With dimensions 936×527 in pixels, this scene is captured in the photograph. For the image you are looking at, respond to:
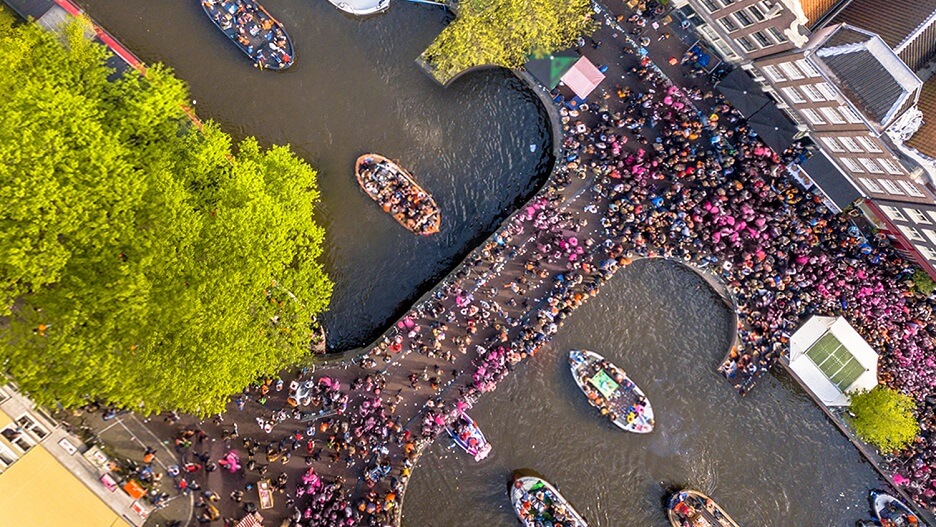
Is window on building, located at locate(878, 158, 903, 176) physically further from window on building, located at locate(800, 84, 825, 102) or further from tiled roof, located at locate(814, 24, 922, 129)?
window on building, located at locate(800, 84, 825, 102)

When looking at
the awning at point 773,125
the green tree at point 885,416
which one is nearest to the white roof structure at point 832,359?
the green tree at point 885,416

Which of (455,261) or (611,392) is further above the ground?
(611,392)

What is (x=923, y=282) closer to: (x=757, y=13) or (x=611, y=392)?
(x=757, y=13)

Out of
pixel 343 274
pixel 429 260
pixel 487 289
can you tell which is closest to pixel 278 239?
pixel 343 274

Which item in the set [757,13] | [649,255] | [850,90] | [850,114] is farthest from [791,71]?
[649,255]

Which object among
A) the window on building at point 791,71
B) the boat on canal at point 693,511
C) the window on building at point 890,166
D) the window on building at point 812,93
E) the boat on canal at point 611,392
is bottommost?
the boat on canal at point 693,511

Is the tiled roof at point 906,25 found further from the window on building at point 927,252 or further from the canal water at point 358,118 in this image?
the canal water at point 358,118
